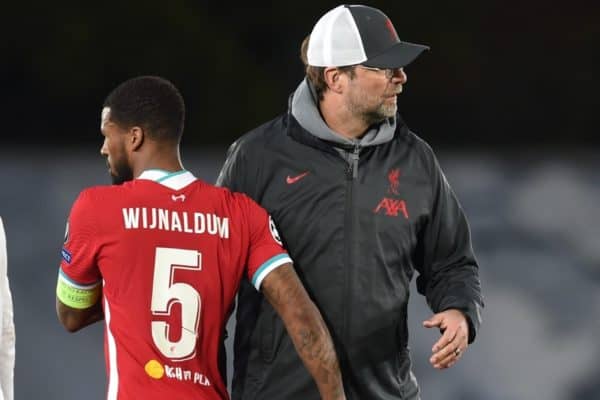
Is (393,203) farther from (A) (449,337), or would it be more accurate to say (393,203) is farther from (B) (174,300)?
(B) (174,300)

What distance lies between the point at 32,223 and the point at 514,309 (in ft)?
5.08

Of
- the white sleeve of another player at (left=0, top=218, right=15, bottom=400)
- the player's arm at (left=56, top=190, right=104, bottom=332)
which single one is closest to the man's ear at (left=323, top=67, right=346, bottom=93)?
the player's arm at (left=56, top=190, right=104, bottom=332)

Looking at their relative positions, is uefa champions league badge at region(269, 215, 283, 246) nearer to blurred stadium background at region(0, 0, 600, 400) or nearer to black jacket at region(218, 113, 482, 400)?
black jacket at region(218, 113, 482, 400)

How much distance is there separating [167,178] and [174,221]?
86 mm

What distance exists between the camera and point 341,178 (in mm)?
2666

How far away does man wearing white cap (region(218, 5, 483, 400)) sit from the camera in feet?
8.64

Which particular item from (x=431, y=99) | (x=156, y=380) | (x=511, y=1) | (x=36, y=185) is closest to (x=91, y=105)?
(x=36, y=185)

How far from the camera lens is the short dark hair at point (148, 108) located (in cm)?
242

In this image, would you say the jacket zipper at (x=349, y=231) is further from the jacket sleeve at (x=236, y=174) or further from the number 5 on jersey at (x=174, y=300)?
the number 5 on jersey at (x=174, y=300)

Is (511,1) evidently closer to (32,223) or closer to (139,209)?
(32,223)

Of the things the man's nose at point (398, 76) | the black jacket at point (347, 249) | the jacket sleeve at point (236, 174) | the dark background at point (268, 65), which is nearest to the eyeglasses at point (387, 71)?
the man's nose at point (398, 76)

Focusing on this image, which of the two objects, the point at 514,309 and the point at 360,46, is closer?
the point at 360,46

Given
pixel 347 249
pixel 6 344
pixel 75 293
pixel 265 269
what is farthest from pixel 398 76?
pixel 6 344

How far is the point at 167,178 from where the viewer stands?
243 cm
